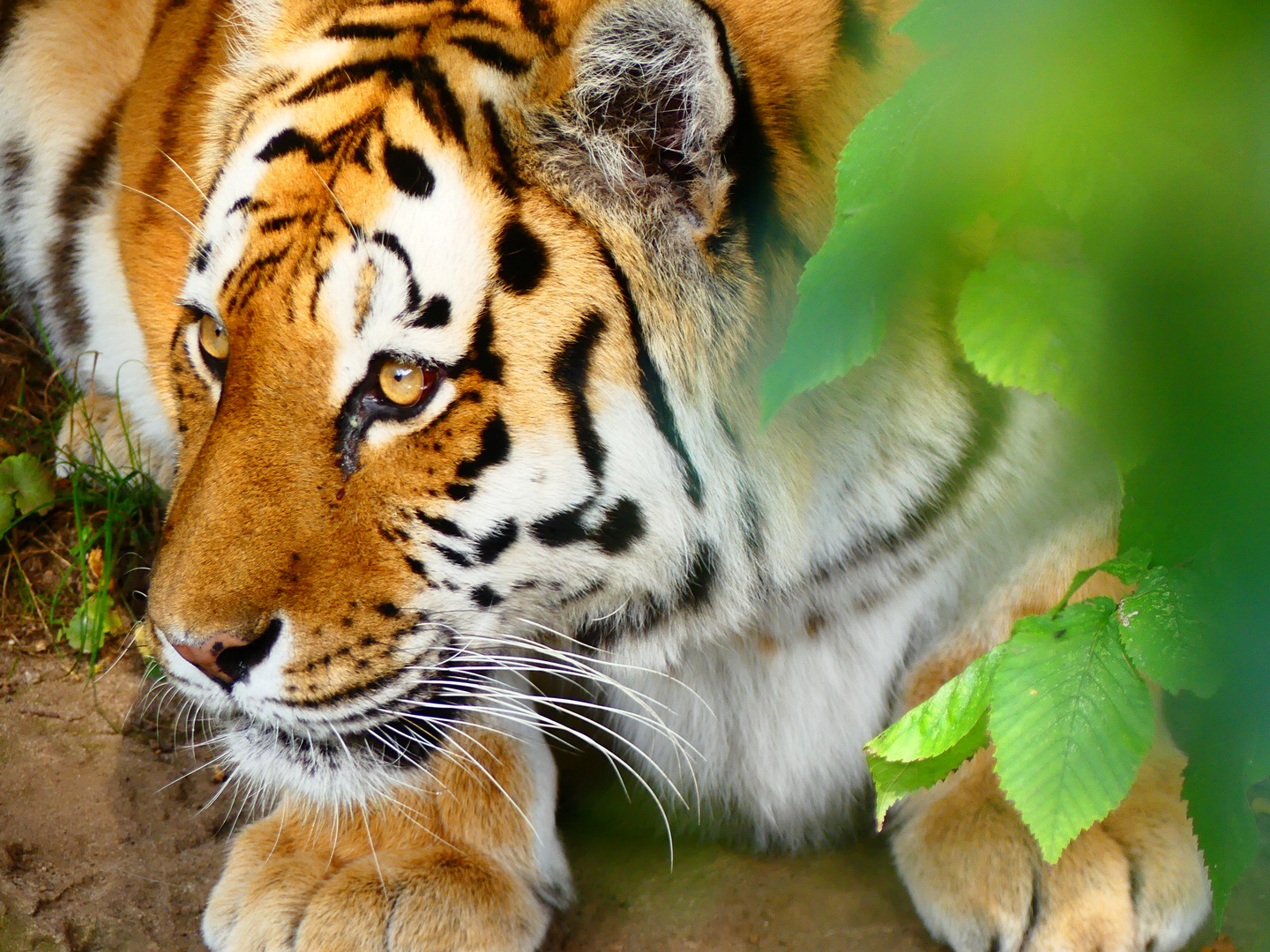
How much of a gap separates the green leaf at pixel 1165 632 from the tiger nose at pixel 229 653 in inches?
33.1

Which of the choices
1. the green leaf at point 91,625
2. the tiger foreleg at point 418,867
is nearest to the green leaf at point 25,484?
the green leaf at point 91,625

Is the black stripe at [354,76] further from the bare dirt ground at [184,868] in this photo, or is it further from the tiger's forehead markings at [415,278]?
the bare dirt ground at [184,868]

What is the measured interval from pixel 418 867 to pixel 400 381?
66 cm

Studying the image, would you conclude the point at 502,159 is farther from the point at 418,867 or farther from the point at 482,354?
the point at 418,867

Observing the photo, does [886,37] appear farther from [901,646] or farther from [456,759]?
[456,759]

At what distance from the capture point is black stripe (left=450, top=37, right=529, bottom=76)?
1.32 meters

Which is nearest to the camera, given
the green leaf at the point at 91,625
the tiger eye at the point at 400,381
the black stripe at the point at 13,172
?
the tiger eye at the point at 400,381

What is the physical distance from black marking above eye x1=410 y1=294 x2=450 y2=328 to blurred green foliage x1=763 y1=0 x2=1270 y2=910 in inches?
13.7

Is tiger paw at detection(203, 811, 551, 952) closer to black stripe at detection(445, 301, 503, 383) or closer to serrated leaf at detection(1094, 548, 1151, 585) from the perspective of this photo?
black stripe at detection(445, 301, 503, 383)

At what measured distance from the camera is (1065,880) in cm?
142

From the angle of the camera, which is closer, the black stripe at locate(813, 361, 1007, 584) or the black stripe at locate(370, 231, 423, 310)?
the black stripe at locate(370, 231, 423, 310)

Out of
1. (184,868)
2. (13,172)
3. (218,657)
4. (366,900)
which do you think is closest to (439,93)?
(218,657)

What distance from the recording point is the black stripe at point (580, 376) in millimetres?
1275

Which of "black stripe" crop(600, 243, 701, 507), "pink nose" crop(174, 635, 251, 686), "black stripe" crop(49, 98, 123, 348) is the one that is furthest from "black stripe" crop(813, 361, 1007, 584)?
"black stripe" crop(49, 98, 123, 348)
